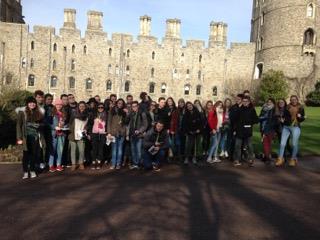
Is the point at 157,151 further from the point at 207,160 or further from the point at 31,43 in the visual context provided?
the point at 31,43

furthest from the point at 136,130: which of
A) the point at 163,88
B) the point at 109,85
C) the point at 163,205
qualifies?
the point at 163,88

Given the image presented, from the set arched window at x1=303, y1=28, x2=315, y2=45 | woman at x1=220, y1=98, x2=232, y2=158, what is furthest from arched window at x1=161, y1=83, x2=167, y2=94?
woman at x1=220, y1=98, x2=232, y2=158

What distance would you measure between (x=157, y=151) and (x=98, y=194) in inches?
110

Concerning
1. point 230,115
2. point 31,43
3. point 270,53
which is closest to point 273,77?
point 270,53

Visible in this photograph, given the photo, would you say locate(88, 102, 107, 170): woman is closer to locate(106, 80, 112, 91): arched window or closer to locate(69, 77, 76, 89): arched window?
locate(69, 77, 76, 89): arched window

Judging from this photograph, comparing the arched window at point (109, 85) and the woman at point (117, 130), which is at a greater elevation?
the arched window at point (109, 85)

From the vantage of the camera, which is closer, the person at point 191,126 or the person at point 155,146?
the person at point 155,146

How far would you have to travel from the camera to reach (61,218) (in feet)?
19.5

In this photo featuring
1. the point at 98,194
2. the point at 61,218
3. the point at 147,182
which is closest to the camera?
the point at 61,218

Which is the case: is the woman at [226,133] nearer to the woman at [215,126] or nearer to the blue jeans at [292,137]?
the woman at [215,126]

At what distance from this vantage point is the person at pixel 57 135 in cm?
961

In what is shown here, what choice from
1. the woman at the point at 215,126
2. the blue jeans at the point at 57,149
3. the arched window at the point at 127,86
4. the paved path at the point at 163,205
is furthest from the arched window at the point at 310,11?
the blue jeans at the point at 57,149

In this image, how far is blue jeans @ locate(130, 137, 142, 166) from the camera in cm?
1012

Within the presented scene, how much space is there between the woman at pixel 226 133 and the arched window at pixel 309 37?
104ft
